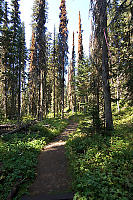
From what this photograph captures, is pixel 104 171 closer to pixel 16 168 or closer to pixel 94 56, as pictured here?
pixel 16 168

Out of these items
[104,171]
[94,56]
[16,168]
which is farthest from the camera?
[94,56]

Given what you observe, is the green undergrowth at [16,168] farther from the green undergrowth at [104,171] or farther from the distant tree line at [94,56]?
the distant tree line at [94,56]

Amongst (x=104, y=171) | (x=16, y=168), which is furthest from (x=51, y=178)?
(x=104, y=171)

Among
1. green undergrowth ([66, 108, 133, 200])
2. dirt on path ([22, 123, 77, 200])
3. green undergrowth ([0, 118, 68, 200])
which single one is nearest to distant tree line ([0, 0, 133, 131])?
green undergrowth ([66, 108, 133, 200])

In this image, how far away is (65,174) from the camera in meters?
4.53

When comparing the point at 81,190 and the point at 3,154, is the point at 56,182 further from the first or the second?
the point at 3,154

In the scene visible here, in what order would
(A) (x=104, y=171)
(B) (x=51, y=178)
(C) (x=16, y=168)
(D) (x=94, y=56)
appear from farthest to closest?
(D) (x=94, y=56) → (C) (x=16, y=168) → (B) (x=51, y=178) → (A) (x=104, y=171)

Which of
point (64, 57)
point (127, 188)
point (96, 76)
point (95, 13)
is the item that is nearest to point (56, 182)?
point (127, 188)

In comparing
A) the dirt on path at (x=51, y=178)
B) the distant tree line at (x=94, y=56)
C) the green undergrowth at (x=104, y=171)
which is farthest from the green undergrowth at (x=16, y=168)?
the distant tree line at (x=94, y=56)

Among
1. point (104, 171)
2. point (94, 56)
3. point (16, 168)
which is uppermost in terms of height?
point (94, 56)

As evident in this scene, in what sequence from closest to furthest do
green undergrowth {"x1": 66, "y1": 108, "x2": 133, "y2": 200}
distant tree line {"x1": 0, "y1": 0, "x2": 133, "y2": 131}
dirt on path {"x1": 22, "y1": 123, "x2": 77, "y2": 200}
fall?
1. green undergrowth {"x1": 66, "y1": 108, "x2": 133, "y2": 200}
2. dirt on path {"x1": 22, "y1": 123, "x2": 77, "y2": 200}
3. distant tree line {"x1": 0, "y1": 0, "x2": 133, "y2": 131}

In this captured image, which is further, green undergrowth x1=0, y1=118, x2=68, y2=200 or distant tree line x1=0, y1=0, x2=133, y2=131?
distant tree line x1=0, y1=0, x2=133, y2=131

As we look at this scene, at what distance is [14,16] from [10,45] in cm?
439

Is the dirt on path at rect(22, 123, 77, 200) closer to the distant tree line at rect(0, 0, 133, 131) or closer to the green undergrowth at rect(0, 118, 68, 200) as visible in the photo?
the green undergrowth at rect(0, 118, 68, 200)
